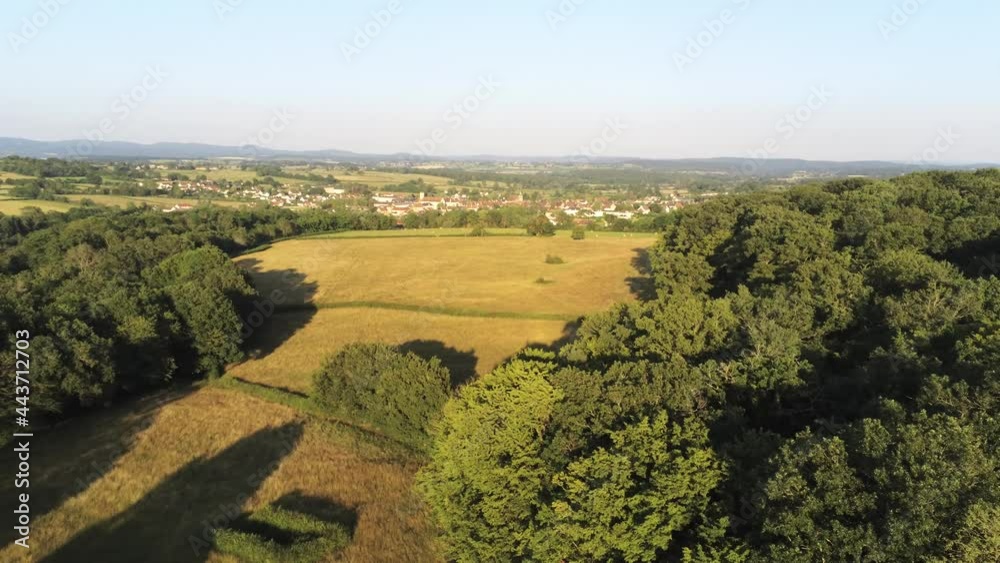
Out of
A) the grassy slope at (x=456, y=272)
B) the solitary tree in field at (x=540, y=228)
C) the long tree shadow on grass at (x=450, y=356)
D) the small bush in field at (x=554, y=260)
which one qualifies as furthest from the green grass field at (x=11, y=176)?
the long tree shadow on grass at (x=450, y=356)

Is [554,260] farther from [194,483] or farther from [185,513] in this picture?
[185,513]

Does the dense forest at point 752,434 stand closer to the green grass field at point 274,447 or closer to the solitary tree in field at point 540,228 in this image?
the green grass field at point 274,447

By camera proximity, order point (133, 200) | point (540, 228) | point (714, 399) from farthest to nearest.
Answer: point (133, 200), point (540, 228), point (714, 399)

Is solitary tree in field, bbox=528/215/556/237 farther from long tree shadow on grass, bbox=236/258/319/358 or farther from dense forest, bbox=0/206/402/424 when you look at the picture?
dense forest, bbox=0/206/402/424

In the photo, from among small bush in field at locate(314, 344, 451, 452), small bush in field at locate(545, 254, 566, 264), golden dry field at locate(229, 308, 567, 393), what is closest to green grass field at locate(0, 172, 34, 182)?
golden dry field at locate(229, 308, 567, 393)

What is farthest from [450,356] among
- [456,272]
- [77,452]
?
[456,272]
